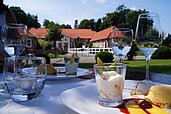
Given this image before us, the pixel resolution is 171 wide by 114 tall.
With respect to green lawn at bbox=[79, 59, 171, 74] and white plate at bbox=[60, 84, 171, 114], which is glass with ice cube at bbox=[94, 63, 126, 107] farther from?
green lawn at bbox=[79, 59, 171, 74]

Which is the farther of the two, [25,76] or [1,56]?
[1,56]

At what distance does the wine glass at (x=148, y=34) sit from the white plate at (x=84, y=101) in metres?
0.23

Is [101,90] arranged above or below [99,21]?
below

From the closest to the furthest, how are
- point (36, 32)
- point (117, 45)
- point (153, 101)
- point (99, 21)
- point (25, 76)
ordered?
1. point (153, 101)
2. point (25, 76)
3. point (117, 45)
4. point (36, 32)
5. point (99, 21)

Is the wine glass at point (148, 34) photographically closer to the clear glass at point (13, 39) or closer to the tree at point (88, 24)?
the clear glass at point (13, 39)

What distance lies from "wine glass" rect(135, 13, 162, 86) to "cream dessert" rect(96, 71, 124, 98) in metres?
0.30

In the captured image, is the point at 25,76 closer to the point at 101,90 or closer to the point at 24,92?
the point at 24,92

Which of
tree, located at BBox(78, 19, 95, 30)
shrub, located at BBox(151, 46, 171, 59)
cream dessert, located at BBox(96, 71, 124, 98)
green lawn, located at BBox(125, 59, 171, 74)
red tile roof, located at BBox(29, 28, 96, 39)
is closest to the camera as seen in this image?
cream dessert, located at BBox(96, 71, 124, 98)

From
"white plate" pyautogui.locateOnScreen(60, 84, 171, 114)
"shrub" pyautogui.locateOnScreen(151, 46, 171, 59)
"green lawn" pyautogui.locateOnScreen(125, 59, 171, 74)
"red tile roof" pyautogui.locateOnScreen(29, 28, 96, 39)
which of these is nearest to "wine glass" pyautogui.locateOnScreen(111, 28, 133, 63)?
"white plate" pyautogui.locateOnScreen(60, 84, 171, 114)

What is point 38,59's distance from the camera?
841mm

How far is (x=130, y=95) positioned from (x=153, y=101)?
0.14 meters

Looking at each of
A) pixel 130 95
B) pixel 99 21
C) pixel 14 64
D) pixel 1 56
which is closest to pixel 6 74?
pixel 14 64

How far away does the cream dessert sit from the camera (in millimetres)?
755

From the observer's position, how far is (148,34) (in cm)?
105
